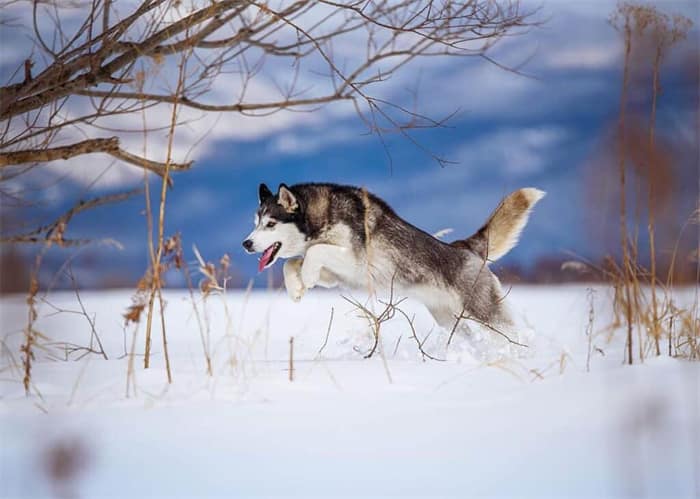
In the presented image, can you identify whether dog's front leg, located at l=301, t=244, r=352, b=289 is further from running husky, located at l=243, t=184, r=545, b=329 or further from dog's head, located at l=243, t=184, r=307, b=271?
dog's head, located at l=243, t=184, r=307, b=271

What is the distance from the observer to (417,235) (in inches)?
204

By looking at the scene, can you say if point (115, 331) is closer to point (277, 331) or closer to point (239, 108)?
point (277, 331)

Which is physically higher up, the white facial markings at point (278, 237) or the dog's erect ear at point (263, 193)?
the dog's erect ear at point (263, 193)

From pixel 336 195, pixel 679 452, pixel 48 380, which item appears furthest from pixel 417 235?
pixel 679 452

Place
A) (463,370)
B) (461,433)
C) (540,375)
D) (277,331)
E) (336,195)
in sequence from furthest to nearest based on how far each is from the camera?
1. (277,331)
2. (336,195)
3. (463,370)
4. (540,375)
5. (461,433)

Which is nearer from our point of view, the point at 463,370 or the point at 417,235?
the point at 463,370

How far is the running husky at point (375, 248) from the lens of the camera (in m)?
4.82

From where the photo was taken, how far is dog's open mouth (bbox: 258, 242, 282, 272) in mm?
4891

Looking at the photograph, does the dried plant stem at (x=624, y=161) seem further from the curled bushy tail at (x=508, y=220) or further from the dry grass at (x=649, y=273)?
the curled bushy tail at (x=508, y=220)

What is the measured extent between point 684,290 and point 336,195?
95.1 inches

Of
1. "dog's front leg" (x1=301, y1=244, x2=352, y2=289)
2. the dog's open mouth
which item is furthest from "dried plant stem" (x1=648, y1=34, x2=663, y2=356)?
the dog's open mouth

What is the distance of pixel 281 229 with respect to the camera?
16.1ft

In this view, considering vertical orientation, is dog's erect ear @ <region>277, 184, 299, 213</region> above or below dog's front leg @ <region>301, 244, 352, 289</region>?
above

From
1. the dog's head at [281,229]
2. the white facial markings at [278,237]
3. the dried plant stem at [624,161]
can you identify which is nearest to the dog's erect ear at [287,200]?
the dog's head at [281,229]
